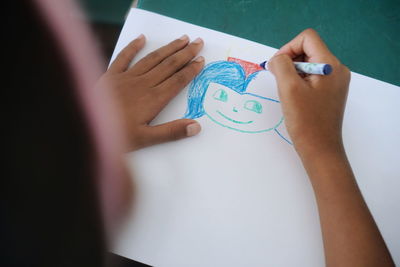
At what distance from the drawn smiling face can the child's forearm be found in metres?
0.11

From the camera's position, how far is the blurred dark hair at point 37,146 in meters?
0.24

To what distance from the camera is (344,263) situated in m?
0.42

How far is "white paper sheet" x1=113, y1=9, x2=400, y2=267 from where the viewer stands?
46 cm

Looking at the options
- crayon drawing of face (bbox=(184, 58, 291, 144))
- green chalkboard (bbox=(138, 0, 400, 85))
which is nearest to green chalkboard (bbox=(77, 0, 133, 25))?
green chalkboard (bbox=(138, 0, 400, 85))

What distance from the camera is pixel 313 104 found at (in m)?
0.49

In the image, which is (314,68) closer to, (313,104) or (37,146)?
(313,104)

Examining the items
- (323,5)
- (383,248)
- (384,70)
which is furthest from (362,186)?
(323,5)

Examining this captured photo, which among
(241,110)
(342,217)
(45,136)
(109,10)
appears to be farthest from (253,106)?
(109,10)

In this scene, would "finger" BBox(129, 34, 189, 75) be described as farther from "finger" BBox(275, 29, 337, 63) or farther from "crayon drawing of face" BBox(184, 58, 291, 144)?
"finger" BBox(275, 29, 337, 63)

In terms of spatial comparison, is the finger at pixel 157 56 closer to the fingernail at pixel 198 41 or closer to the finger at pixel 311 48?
the fingernail at pixel 198 41

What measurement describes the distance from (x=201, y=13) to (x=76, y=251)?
0.56 metres

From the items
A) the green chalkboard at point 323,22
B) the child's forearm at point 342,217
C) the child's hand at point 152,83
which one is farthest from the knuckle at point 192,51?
the child's forearm at point 342,217

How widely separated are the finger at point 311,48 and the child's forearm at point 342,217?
18 cm

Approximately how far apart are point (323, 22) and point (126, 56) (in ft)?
1.59
